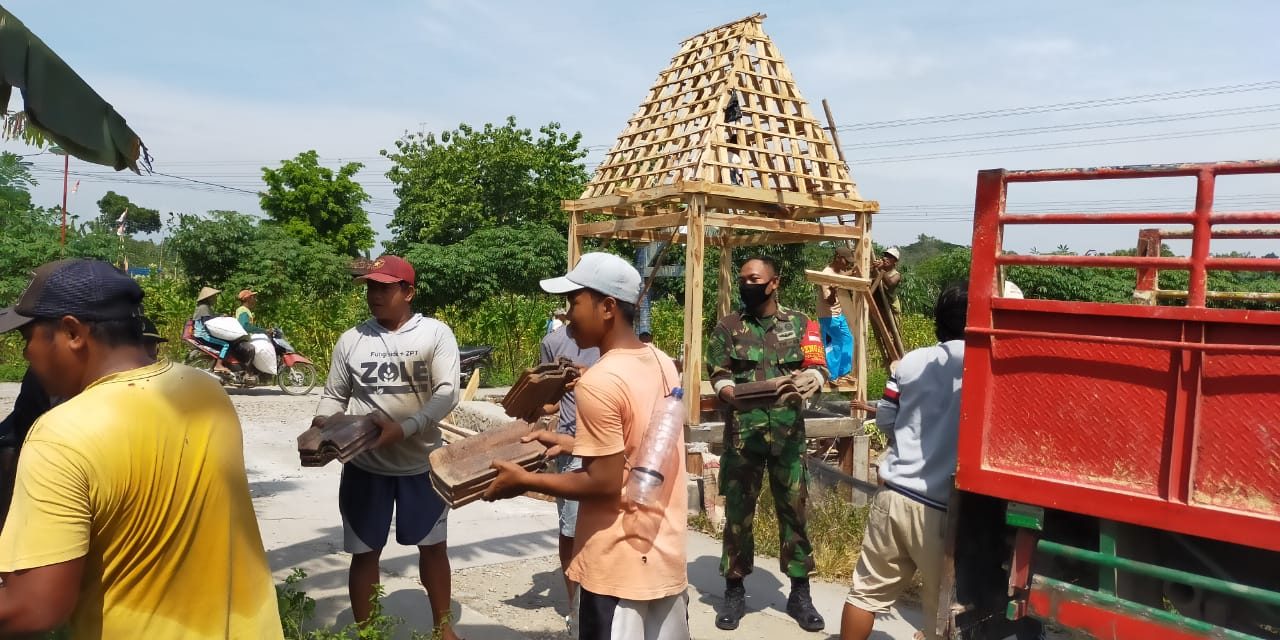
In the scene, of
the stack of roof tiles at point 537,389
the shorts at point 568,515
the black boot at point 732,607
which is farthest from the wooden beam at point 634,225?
the stack of roof tiles at point 537,389

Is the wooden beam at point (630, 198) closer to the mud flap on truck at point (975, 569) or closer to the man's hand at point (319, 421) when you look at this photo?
the man's hand at point (319, 421)

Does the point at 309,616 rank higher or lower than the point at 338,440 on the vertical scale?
lower

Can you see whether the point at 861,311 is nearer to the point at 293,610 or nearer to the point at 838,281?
the point at 838,281

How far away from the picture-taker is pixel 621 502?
9.02 feet

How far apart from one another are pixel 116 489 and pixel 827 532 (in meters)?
5.13

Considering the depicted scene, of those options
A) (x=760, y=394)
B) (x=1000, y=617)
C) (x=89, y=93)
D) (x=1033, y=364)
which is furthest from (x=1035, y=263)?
(x=89, y=93)

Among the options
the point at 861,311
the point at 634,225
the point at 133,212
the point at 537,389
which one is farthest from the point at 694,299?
the point at 133,212

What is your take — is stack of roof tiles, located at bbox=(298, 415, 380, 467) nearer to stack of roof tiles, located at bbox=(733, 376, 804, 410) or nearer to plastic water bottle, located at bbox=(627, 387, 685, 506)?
plastic water bottle, located at bbox=(627, 387, 685, 506)

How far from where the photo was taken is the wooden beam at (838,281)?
8312mm

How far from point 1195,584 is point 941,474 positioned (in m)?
1.00

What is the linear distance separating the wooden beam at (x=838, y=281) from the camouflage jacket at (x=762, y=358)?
11.0 ft

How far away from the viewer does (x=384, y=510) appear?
13.3 feet

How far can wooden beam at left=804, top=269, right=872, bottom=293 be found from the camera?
831 cm

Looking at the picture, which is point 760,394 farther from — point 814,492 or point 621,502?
point 814,492
